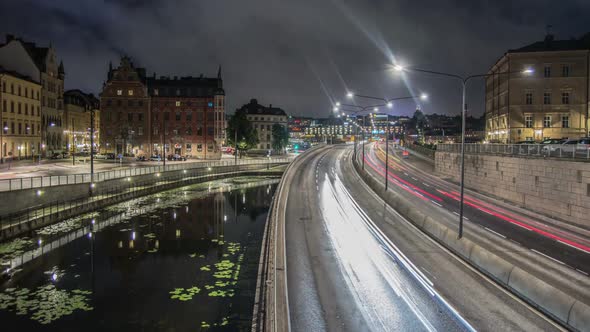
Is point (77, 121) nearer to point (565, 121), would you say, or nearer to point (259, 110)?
point (259, 110)

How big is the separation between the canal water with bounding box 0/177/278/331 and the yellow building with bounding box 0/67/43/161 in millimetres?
32675

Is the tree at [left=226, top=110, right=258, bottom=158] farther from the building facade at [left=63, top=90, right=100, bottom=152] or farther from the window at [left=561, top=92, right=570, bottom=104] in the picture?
the window at [left=561, top=92, right=570, bottom=104]

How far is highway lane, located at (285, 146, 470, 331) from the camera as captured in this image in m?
14.2

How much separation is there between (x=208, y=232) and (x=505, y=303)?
26332mm

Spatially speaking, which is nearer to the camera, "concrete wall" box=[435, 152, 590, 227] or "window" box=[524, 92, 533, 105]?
"concrete wall" box=[435, 152, 590, 227]

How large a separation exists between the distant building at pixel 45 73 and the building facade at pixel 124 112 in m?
8.83

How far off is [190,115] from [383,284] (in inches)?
3516

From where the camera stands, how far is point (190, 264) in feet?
89.0

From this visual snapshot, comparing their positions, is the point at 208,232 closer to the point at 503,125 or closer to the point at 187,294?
the point at 187,294

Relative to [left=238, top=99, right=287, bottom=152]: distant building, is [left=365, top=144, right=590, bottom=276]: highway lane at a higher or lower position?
lower

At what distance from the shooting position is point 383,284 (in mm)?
17922

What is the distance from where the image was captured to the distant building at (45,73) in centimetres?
7406

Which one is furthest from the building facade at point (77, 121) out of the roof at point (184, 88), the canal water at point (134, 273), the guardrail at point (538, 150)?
the guardrail at point (538, 150)

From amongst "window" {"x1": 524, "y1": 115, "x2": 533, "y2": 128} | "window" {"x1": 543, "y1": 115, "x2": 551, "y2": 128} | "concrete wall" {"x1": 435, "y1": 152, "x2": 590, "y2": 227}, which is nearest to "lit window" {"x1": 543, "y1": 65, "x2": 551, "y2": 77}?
"window" {"x1": 543, "y1": 115, "x2": 551, "y2": 128}
